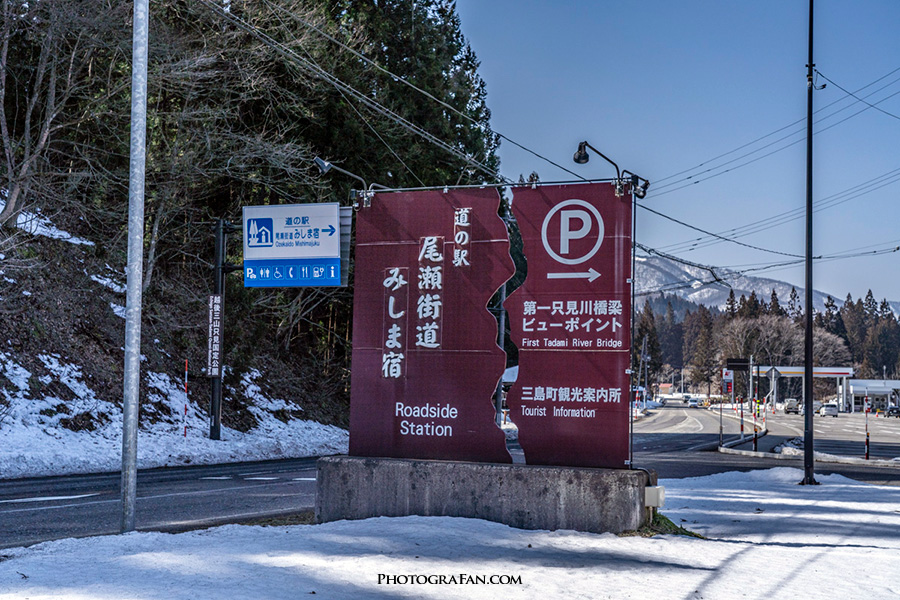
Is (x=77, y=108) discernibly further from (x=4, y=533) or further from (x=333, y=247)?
(x=4, y=533)

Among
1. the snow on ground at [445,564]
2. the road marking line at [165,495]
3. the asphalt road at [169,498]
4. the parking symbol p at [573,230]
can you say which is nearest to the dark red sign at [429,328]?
the parking symbol p at [573,230]

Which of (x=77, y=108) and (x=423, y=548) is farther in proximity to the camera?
(x=77, y=108)

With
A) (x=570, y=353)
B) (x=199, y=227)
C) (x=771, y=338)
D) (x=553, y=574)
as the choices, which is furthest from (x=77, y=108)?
(x=771, y=338)

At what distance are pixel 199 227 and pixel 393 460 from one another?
24.4 metres

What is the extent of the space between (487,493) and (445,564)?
2392mm

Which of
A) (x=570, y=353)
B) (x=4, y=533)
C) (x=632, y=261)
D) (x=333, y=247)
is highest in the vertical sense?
(x=333, y=247)

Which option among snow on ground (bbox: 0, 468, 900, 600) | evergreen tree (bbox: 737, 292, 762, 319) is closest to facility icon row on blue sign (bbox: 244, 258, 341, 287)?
snow on ground (bbox: 0, 468, 900, 600)

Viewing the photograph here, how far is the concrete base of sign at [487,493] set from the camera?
9078mm

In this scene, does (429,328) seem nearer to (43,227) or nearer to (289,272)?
(289,272)

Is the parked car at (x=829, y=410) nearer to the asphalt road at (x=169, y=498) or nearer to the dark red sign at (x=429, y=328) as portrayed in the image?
the asphalt road at (x=169, y=498)

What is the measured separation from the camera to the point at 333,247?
23891 mm

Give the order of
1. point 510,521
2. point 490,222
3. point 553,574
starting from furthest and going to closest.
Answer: point 490,222 < point 510,521 < point 553,574

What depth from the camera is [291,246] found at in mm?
24359

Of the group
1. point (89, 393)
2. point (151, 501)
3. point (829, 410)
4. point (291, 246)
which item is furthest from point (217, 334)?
point (829, 410)
